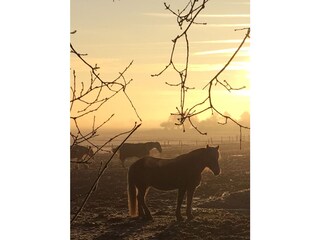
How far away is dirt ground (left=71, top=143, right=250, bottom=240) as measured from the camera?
8.96 ft

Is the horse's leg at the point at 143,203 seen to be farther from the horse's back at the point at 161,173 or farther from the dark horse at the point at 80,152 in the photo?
the dark horse at the point at 80,152

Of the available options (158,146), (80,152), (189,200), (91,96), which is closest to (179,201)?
(189,200)

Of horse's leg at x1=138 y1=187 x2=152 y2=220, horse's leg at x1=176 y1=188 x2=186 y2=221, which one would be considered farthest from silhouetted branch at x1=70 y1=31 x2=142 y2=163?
horse's leg at x1=176 y1=188 x2=186 y2=221

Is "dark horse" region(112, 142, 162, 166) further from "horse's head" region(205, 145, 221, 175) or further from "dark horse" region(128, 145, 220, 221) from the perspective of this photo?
"horse's head" region(205, 145, 221, 175)

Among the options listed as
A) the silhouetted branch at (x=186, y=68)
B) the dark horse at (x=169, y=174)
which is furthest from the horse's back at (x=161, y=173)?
the silhouetted branch at (x=186, y=68)

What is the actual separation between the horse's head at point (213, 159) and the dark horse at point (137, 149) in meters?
0.21

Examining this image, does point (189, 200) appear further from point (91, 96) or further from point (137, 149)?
point (91, 96)

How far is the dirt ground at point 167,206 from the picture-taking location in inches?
107

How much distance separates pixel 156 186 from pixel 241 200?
37cm

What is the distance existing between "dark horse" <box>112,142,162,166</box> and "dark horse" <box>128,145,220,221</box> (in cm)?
4
